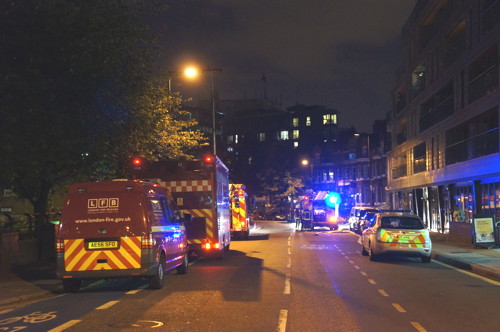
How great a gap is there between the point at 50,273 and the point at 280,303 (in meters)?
7.84

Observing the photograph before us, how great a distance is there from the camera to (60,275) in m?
11.6

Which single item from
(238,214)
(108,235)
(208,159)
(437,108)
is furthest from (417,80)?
(108,235)

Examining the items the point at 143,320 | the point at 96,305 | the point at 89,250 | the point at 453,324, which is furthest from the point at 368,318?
the point at 89,250

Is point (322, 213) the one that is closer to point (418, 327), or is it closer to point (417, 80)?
point (417, 80)

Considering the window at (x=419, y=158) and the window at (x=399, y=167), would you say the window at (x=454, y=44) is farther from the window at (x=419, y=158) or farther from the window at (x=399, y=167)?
the window at (x=399, y=167)

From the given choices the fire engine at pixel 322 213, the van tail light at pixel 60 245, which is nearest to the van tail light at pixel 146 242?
the van tail light at pixel 60 245

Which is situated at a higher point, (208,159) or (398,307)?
(208,159)

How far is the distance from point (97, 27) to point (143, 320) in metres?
8.63

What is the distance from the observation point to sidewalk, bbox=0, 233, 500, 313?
Result: 11.8m

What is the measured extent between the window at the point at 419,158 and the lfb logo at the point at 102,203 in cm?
2977

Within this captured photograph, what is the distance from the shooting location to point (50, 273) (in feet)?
50.4

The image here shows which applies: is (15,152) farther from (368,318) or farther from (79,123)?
(368,318)

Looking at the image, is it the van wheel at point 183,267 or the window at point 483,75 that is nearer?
the van wheel at point 183,267

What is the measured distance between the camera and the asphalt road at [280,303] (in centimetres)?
850
